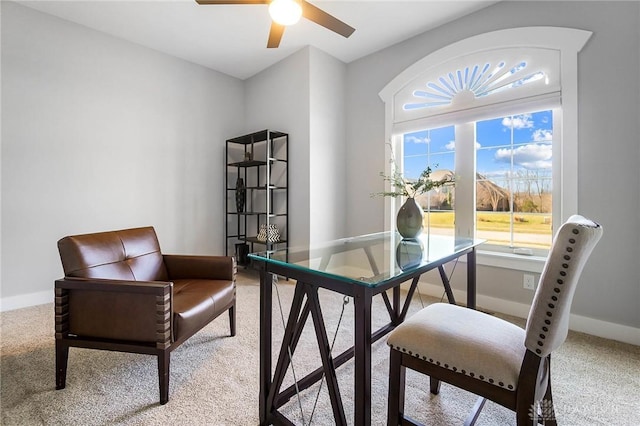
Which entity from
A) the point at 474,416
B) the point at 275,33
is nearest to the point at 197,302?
the point at 474,416

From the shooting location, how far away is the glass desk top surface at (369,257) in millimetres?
1113

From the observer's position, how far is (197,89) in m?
3.89

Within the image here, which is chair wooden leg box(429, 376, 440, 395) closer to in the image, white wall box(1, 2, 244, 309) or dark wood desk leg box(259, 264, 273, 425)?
dark wood desk leg box(259, 264, 273, 425)

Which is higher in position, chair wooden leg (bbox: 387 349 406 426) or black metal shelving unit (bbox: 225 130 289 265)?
black metal shelving unit (bbox: 225 130 289 265)

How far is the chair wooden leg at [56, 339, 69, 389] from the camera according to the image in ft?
5.09

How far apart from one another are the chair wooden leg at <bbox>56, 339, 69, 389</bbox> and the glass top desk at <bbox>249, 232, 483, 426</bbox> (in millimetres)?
1131

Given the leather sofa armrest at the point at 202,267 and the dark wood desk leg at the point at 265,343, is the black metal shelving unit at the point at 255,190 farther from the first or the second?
the dark wood desk leg at the point at 265,343

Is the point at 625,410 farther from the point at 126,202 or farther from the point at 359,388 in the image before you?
the point at 126,202

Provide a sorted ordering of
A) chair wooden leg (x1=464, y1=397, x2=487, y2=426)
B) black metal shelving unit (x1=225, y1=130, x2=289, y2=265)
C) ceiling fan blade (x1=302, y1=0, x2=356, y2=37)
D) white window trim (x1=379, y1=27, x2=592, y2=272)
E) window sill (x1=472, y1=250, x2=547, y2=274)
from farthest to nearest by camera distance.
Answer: black metal shelving unit (x1=225, y1=130, x2=289, y2=265)
window sill (x1=472, y1=250, x2=547, y2=274)
white window trim (x1=379, y1=27, x2=592, y2=272)
ceiling fan blade (x1=302, y1=0, x2=356, y2=37)
chair wooden leg (x1=464, y1=397, x2=487, y2=426)

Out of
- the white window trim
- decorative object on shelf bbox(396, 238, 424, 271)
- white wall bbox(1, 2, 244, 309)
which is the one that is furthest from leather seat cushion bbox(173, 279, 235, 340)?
the white window trim

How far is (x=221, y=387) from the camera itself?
158 cm

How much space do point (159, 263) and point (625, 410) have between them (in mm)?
2843

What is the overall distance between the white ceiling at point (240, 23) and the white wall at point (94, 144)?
0.22m

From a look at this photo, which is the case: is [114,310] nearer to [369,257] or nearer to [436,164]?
[369,257]
